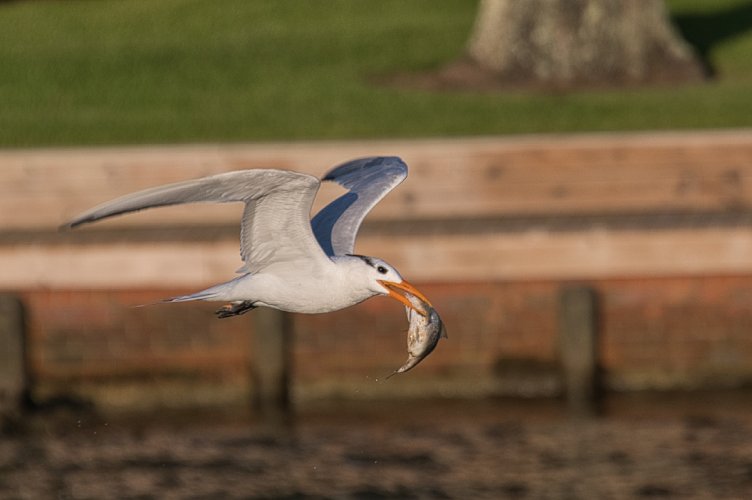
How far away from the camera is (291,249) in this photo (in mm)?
8984

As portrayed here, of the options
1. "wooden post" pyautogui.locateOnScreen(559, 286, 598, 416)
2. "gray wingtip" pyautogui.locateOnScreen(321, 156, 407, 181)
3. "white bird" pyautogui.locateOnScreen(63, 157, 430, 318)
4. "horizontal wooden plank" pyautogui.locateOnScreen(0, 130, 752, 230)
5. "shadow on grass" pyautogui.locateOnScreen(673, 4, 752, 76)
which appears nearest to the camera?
"white bird" pyautogui.locateOnScreen(63, 157, 430, 318)

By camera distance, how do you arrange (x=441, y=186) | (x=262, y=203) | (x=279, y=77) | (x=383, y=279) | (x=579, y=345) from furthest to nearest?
(x=279, y=77) < (x=441, y=186) < (x=579, y=345) < (x=262, y=203) < (x=383, y=279)

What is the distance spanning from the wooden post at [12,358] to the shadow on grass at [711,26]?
12.6m

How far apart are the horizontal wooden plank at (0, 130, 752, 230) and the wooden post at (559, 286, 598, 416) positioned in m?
1.77

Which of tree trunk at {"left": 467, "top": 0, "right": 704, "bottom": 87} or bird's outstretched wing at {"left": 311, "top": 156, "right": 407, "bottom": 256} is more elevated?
tree trunk at {"left": 467, "top": 0, "right": 704, "bottom": 87}

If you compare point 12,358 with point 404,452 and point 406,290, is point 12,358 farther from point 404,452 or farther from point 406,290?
point 406,290

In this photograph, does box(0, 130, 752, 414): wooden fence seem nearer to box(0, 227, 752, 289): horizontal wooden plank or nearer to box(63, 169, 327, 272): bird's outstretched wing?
box(0, 227, 752, 289): horizontal wooden plank

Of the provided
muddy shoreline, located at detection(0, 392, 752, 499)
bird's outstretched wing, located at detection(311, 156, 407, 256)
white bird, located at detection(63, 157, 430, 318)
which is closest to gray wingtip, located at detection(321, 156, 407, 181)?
bird's outstretched wing, located at detection(311, 156, 407, 256)

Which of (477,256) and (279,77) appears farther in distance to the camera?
(279,77)

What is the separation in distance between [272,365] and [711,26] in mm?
13599

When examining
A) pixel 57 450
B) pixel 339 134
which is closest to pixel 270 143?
pixel 339 134

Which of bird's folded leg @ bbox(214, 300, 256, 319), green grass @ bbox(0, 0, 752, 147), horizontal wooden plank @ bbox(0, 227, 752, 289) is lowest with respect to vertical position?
horizontal wooden plank @ bbox(0, 227, 752, 289)

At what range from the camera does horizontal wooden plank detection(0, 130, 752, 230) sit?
60.4ft

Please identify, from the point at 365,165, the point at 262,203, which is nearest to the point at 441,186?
the point at 365,165
